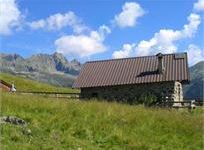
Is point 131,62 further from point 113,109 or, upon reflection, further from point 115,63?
point 113,109

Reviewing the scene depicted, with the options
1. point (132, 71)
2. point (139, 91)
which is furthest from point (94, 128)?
point (132, 71)

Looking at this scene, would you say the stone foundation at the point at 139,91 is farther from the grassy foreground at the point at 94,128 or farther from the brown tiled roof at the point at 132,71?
the grassy foreground at the point at 94,128

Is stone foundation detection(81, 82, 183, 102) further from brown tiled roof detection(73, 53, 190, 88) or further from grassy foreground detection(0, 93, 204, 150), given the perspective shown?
grassy foreground detection(0, 93, 204, 150)

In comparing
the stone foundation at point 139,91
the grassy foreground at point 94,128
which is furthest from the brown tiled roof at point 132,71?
the grassy foreground at point 94,128

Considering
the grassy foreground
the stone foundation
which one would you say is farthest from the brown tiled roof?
the grassy foreground

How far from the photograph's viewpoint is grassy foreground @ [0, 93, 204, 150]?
58.9 ft

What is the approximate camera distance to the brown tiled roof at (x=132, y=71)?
46.6 meters

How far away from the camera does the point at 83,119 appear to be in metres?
22.7

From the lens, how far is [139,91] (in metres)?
46.3

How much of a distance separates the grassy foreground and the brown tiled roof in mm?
20691

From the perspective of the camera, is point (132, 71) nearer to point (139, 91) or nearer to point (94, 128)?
point (139, 91)


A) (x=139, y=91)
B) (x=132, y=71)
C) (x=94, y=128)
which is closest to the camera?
(x=94, y=128)

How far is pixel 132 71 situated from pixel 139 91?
3.71 m

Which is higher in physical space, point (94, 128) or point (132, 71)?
point (132, 71)
